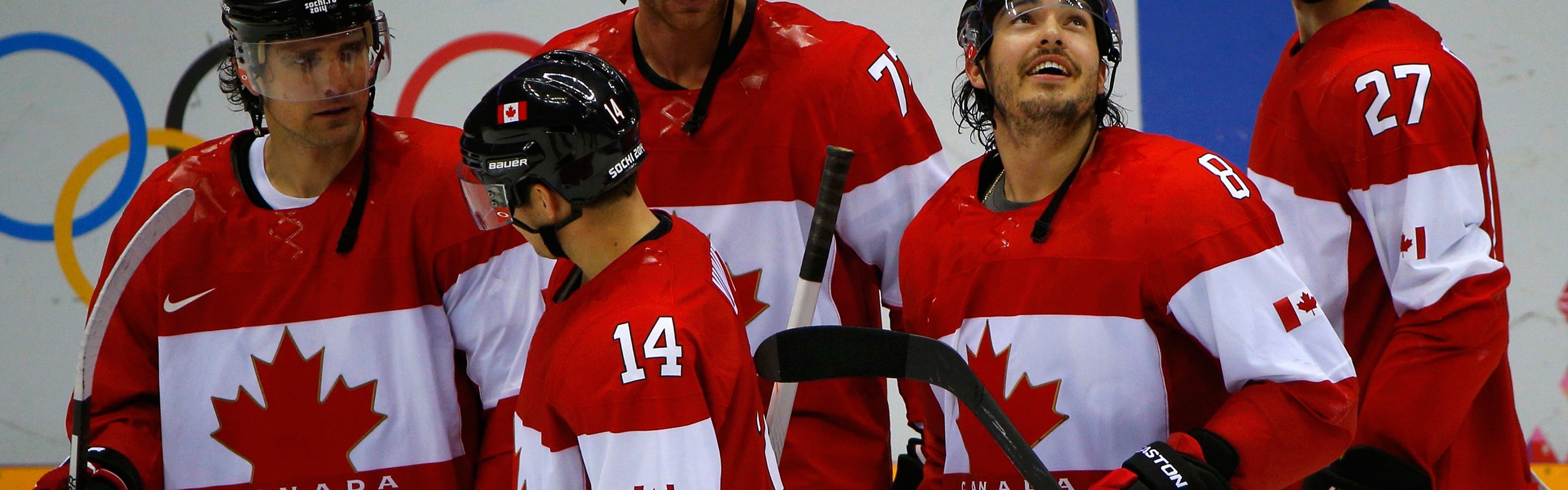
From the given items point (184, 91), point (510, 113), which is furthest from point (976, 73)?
point (184, 91)

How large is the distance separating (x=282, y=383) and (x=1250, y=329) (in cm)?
123

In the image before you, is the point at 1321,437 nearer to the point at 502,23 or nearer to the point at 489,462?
the point at 489,462

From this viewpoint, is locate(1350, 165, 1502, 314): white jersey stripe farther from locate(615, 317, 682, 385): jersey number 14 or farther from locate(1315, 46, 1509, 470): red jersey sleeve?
locate(615, 317, 682, 385): jersey number 14

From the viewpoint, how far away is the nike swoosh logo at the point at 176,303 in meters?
1.82

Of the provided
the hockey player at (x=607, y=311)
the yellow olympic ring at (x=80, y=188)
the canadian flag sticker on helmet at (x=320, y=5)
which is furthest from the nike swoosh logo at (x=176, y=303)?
the yellow olympic ring at (x=80, y=188)

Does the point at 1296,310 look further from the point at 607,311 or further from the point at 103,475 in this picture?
the point at 103,475

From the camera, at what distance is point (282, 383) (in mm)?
1823

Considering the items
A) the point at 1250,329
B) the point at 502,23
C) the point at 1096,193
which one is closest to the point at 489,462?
the point at 1096,193

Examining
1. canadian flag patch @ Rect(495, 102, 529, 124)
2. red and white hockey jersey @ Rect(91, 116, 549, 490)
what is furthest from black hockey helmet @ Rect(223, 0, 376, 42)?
canadian flag patch @ Rect(495, 102, 529, 124)

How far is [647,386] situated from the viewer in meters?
1.27

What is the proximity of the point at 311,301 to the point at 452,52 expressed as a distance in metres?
1.62

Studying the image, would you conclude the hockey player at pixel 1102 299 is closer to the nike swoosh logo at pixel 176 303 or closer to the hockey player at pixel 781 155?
the hockey player at pixel 781 155

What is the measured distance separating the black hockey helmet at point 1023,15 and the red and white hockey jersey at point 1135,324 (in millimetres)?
164

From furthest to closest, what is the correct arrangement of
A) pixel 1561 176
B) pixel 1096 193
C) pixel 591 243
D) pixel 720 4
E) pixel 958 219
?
pixel 1561 176, pixel 720 4, pixel 958 219, pixel 1096 193, pixel 591 243
